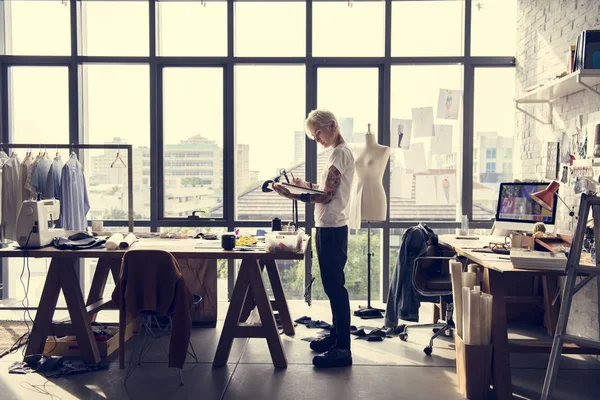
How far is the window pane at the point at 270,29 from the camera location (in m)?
5.37

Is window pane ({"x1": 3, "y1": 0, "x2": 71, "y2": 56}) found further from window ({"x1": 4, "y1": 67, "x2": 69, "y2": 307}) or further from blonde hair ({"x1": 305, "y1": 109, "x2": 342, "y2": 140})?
blonde hair ({"x1": 305, "y1": 109, "x2": 342, "y2": 140})

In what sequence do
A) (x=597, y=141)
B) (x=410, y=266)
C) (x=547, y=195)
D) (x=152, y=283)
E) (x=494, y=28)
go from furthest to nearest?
(x=494, y=28) → (x=410, y=266) → (x=547, y=195) → (x=597, y=141) → (x=152, y=283)

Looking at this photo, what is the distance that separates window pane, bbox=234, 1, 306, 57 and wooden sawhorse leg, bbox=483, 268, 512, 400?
10.7 ft

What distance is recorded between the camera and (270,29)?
5.37 meters

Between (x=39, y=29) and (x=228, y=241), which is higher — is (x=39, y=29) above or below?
above

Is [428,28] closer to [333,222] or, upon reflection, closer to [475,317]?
[333,222]

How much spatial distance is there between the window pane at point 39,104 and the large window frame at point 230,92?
80mm

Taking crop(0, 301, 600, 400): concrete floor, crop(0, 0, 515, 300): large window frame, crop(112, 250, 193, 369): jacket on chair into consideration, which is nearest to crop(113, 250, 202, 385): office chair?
crop(112, 250, 193, 369): jacket on chair

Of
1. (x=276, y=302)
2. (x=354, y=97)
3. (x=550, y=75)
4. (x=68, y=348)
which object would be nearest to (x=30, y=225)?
(x=68, y=348)

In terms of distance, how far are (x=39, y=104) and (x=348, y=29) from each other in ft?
10.6

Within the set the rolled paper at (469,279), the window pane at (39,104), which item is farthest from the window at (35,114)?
the rolled paper at (469,279)

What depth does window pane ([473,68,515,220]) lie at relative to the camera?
17.6 ft

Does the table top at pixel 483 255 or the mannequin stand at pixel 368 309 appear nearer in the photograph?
the table top at pixel 483 255

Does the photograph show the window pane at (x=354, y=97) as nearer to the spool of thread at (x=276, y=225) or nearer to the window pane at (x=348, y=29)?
the window pane at (x=348, y=29)
